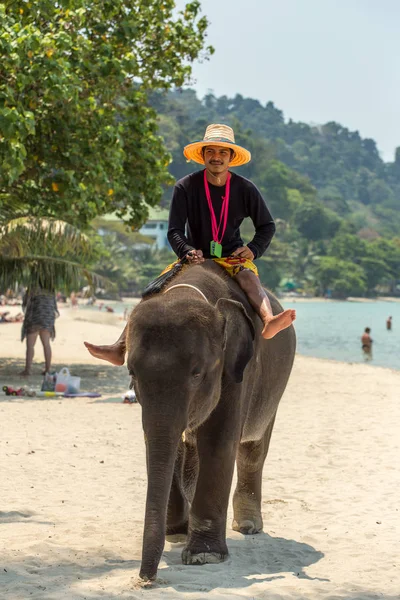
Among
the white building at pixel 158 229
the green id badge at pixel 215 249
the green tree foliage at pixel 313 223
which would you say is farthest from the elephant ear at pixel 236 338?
the green tree foliage at pixel 313 223

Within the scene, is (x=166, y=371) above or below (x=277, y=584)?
above

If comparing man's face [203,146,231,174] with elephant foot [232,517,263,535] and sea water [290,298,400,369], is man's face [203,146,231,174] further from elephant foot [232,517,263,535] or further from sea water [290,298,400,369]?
sea water [290,298,400,369]

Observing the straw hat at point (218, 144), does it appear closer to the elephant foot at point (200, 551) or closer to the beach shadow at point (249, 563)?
the elephant foot at point (200, 551)

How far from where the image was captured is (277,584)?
544 cm

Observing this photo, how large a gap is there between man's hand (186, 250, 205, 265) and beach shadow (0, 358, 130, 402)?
824 cm

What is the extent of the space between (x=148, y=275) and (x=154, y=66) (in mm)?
87274

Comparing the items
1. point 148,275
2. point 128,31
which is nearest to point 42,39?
point 128,31

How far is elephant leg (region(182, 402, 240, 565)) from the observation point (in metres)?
5.66

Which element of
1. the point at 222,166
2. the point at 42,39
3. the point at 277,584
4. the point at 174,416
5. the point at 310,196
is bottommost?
the point at 277,584

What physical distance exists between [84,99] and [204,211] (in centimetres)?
1069

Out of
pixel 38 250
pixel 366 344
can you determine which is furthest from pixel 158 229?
pixel 38 250

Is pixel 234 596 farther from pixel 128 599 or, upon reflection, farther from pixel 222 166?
pixel 222 166

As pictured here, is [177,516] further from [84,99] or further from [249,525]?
[84,99]

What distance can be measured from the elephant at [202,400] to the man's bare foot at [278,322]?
91mm
